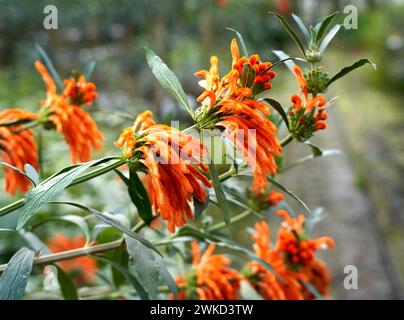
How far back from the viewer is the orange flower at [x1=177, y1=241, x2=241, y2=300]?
0.71 meters

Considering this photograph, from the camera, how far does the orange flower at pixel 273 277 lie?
733mm

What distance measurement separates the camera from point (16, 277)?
50 cm

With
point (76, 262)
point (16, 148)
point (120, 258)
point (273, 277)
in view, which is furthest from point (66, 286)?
point (76, 262)

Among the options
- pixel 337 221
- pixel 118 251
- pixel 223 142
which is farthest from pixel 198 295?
pixel 337 221

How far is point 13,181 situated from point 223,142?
0.29 metres

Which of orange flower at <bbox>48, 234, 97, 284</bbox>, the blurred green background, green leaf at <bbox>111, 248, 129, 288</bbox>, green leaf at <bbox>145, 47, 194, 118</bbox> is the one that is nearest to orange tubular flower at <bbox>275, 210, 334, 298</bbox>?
green leaf at <bbox>111, 248, 129, 288</bbox>

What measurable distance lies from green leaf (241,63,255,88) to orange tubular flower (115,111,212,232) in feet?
0.24

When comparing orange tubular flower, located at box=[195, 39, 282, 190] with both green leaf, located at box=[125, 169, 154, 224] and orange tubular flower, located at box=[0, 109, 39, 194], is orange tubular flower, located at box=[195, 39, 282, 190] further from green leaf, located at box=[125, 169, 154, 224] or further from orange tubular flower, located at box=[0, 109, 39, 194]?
orange tubular flower, located at box=[0, 109, 39, 194]

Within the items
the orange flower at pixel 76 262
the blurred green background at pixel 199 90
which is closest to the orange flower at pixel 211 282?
the orange flower at pixel 76 262

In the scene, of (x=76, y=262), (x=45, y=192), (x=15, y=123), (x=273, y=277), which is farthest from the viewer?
(x=76, y=262)

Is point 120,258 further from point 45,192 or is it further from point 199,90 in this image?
point 199,90

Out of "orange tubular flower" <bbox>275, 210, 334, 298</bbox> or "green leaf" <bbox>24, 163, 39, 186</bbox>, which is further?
"orange tubular flower" <bbox>275, 210, 334, 298</bbox>

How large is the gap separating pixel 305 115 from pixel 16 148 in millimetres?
360
